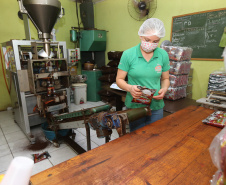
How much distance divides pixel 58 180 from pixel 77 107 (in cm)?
376

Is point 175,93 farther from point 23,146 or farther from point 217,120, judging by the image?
point 23,146

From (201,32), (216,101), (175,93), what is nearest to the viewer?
(216,101)

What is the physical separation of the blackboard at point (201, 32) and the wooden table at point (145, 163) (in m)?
2.12

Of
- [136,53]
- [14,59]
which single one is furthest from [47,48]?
[136,53]

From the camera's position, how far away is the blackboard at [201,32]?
2.60 m

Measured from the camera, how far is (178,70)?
249cm

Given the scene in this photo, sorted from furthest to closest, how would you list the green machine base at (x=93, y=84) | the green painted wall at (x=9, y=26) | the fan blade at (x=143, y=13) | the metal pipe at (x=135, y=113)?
1. the green machine base at (x=93, y=84)
2. the green painted wall at (x=9, y=26)
3. the fan blade at (x=143, y=13)
4. the metal pipe at (x=135, y=113)

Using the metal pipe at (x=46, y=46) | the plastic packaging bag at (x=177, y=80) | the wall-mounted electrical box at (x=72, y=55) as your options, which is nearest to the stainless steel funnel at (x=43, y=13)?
the metal pipe at (x=46, y=46)

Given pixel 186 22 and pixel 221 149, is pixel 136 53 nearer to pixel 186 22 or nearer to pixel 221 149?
pixel 221 149

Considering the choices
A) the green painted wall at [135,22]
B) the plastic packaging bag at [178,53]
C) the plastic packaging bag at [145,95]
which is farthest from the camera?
the green painted wall at [135,22]

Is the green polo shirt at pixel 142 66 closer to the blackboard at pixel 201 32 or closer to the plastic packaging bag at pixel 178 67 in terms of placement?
the plastic packaging bag at pixel 178 67

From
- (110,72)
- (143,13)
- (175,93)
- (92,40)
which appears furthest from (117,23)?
(175,93)

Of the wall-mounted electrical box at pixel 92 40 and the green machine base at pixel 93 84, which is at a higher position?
the wall-mounted electrical box at pixel 92 40

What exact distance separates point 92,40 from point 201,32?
9.04 feet
